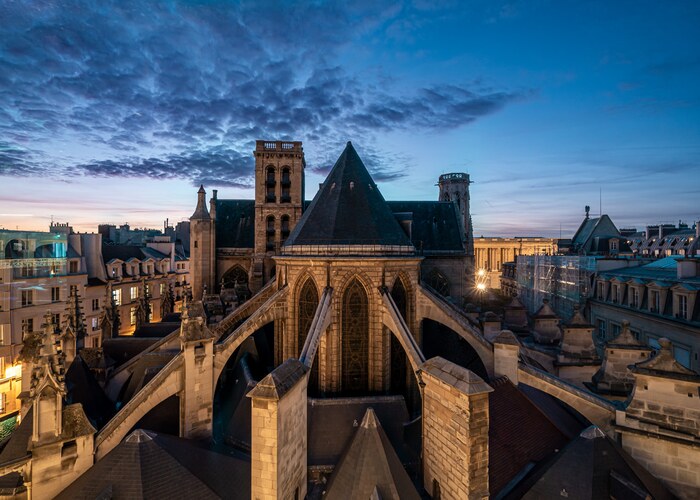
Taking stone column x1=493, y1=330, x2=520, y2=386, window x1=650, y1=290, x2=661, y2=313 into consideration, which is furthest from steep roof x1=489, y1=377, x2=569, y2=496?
window x1=650, y1=290, x2=661, y2=313

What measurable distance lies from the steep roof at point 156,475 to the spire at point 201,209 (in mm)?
22505

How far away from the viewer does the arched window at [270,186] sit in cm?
3019

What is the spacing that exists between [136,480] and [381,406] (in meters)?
8.66

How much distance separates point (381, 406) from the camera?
14711mm

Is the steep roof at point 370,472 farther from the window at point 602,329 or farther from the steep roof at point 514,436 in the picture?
the window at point 602,329

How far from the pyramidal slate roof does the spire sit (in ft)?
48.5

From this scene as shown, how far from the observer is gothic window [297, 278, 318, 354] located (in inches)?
715

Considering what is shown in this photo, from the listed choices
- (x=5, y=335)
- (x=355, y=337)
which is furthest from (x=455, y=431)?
(x=5, y=335)

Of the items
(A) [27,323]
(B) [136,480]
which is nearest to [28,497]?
(B) [136,480]

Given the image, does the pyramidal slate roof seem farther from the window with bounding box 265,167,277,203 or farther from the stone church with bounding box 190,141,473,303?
the window with bounding box 265,167,277,203

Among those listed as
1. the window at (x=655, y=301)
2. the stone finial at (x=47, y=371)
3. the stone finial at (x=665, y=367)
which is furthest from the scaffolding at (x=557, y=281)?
the stone finial at (x=47, y=371)

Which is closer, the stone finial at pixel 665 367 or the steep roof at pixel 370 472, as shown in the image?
the steep roof at pixel 370 472

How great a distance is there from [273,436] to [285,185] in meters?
24.0

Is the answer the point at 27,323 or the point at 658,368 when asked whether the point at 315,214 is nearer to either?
the point at 658,368
